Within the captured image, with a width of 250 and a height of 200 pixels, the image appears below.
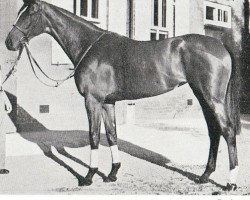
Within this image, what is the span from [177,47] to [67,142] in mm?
2515

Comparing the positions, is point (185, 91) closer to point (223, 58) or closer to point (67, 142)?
point (67, 142)

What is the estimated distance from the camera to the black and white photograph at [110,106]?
3.71 meters

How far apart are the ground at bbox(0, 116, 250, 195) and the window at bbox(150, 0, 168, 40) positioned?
1805mm

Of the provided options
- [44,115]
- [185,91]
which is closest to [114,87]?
[44,115]

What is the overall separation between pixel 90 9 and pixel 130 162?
2705 millimetres

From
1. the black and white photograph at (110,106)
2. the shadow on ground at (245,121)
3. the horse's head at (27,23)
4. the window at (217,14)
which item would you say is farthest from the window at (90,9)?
the shadow on ground at (245,121)

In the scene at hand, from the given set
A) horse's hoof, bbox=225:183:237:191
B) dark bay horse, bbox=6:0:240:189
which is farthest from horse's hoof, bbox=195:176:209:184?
horse's hoof, bbox=225:183:237:191

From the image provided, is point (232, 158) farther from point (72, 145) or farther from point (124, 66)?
point (72, 145)

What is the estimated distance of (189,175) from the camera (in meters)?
4.13

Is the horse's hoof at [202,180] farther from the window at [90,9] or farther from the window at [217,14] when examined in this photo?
the window at [217,14]

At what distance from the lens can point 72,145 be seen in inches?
214

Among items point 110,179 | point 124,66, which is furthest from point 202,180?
point 124,66

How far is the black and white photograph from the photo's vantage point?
371 cm

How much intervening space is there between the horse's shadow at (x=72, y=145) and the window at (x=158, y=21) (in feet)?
7.52
